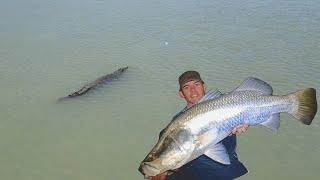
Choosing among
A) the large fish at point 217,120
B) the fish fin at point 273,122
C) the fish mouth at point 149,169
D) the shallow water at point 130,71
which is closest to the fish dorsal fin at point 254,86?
the large fish at point 217,120

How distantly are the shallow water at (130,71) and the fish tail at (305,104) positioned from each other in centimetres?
408

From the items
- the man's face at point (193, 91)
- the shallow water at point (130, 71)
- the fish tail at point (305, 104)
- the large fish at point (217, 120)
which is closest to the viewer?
the large fish at point (217, 120)

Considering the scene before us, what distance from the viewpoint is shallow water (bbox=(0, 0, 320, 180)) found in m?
7.95

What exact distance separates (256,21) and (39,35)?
6441 millimetres

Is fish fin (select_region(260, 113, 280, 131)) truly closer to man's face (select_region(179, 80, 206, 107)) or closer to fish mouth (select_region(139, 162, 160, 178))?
man's face (select_region(179, 80, 206, 107))

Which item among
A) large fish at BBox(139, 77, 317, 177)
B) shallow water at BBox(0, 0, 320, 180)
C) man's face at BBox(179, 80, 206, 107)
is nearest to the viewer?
large fish at BBox(139, 77, 317, 177)

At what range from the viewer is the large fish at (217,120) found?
11.0ft

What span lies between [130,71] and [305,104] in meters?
7.66

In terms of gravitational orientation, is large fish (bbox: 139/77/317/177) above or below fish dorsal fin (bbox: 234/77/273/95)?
below

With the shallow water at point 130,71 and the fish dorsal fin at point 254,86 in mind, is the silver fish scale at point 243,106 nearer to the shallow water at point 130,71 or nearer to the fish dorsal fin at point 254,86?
the fish dorsal fin at point 254,86

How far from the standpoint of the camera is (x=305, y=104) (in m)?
3.50

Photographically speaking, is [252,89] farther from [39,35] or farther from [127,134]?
[39,35]

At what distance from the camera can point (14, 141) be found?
8609 millimetres

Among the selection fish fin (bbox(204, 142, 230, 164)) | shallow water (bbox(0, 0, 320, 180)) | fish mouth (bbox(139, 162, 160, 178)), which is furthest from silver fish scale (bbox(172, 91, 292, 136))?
shallow water (bbox(0, 0, 320, 180))
